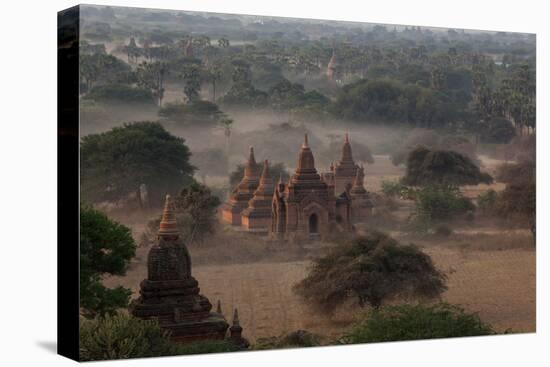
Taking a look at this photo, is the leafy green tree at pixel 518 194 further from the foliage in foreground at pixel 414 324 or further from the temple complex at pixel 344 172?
the temple complex at pixel 344 172

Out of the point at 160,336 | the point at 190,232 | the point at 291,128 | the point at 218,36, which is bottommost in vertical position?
the point at 160,336

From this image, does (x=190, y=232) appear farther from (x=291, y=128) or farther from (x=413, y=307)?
(x=413, y=307)

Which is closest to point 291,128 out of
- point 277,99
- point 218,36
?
point 277,99

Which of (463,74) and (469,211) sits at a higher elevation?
(463,74)

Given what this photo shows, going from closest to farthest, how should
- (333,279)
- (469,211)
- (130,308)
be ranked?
1. (130,308)
2. (333,279)
3. (469,211)

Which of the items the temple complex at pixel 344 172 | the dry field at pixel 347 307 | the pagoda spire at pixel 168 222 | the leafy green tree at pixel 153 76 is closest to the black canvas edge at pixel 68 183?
the dry field at pixel 347 307

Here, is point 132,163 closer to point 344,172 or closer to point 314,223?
point 314,223

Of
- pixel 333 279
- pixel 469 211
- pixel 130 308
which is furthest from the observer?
pixel 469 211
